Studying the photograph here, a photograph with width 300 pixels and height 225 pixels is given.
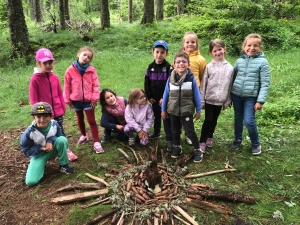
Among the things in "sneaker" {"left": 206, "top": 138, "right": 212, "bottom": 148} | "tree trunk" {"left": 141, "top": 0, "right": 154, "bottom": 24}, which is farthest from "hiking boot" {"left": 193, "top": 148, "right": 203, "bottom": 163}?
"tree trunk" {"left": 141, "top": 0, "right": 154, "bottom": 24}

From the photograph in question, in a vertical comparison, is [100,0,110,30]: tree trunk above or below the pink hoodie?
above

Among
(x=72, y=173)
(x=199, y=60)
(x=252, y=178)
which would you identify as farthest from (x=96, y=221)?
(x=199, y=60)

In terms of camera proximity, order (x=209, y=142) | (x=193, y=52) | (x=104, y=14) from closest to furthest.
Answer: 1. (x=193, y=52)
2. (x=209, y=142)
3. (x=104, y=14)

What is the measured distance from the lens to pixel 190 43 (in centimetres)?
453

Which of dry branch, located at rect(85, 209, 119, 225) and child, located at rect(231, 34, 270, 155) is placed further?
child, located at rect(231, 34, 270, 155)

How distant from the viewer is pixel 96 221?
333 cm

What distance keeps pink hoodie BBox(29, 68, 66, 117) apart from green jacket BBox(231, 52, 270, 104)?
3.26 metres

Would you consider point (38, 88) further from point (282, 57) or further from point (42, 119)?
point (282, 57)

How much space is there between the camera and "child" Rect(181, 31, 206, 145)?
4.52m

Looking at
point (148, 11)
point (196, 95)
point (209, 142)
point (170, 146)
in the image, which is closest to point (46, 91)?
point (170, 146)

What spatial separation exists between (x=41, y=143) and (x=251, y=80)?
3701 millimetres

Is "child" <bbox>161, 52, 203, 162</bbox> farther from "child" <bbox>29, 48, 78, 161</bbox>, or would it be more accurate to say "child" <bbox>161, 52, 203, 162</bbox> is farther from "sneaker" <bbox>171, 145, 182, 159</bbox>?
"child" <bbox>29, 48, 78, 161</bbox>

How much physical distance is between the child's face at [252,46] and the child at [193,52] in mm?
774

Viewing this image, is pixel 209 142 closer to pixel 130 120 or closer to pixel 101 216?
pixel 130 120
